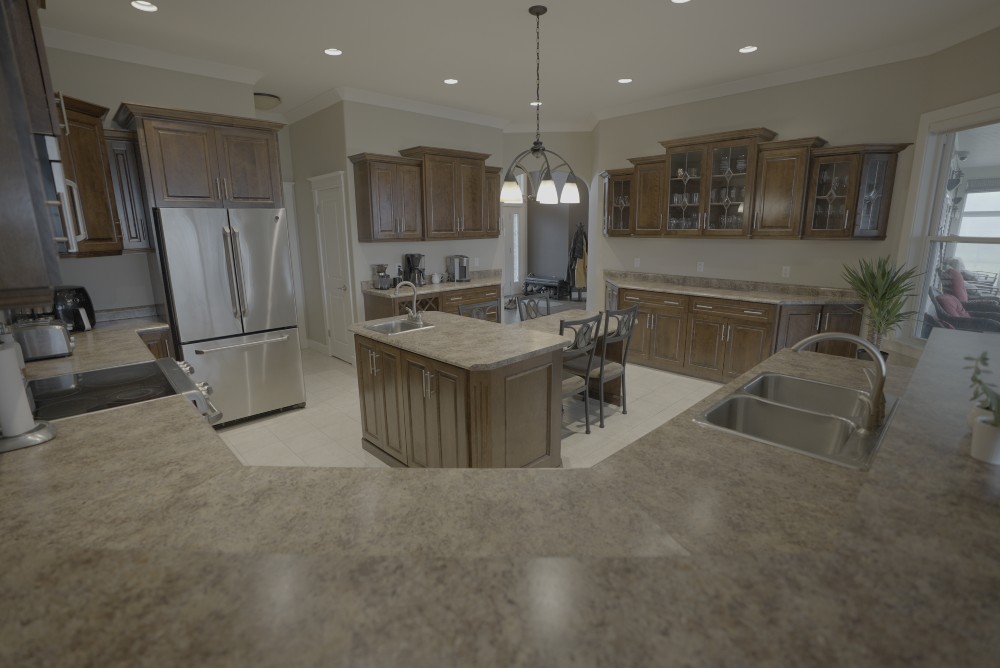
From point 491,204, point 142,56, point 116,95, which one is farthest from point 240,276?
point 491,204

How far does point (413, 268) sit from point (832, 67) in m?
4.50

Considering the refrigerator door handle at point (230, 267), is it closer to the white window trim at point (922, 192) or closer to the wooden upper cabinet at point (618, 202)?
the wooden upper cabinet at point (618, 202)

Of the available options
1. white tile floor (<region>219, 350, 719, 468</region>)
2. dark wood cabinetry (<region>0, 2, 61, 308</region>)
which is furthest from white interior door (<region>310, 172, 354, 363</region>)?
dark wood cabinetry (<region>0, 2, 61, 308</region>)

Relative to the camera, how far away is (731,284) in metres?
5.12

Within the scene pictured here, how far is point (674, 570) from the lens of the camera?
78 centimetres

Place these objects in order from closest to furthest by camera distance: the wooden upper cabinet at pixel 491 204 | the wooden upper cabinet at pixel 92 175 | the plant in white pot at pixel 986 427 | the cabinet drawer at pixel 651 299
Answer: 1. the plant in white pot at pixel 986 427
2. the wooden upper cabinet at pixel 92 175
3. the cabinet drawer at pixel 651 299
4. the wooden upper cabinet at pixel 491 204

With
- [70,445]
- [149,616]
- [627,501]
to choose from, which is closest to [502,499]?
[627,501]

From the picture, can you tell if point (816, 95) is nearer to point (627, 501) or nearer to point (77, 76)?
point (627, 501)

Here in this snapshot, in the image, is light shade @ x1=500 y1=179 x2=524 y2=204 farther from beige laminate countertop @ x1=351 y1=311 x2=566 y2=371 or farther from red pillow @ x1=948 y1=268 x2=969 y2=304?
red pillow @ x1=948 y1=268 x2=969 y2=304

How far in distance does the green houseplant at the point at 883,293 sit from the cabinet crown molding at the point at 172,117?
16.2 ft

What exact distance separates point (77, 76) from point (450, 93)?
3.19m

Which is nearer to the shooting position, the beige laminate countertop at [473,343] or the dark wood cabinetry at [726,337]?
the beige laminate countertop at [473,343]

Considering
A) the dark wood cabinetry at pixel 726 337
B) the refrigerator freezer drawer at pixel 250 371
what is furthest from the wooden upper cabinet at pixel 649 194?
the refrigerator freezer drawer at pixel 250 371

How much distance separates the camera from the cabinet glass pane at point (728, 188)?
4.63 m
